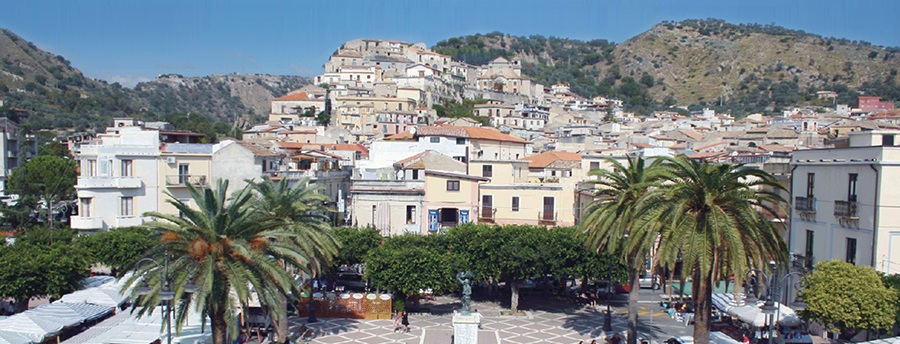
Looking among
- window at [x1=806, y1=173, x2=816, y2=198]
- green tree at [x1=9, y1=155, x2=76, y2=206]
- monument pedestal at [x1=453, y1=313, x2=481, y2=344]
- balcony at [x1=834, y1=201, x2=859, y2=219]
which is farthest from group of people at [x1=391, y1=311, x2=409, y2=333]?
green tree at [x1=9, y1=155, x2=76, y2=206]

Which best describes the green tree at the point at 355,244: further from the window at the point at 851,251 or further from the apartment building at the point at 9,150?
the apartment building at the point at 9,150

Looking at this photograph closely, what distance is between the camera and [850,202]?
27109mm

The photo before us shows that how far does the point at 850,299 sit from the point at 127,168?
36.6 m

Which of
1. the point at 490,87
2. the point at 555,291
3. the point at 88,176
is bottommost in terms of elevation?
the point at 555,291

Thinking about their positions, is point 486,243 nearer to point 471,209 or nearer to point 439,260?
point 439,260

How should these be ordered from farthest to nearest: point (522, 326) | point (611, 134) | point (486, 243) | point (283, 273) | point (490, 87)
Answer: point (490, 87)
point (611, 134)
point (486, 243)
point (522, 326)
point (283, 273)

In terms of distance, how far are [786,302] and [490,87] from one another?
404ft

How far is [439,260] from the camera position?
3228 cm

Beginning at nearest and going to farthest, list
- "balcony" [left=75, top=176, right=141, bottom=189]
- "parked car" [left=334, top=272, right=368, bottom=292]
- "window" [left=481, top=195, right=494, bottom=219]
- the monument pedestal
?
the monument pedestal → "parked car" [left=334, top=272, right=368, bottom=292] → "balcony" [left=75, top=176, right=141, bottom=189] → "window" [left=481, top=195, right=494, bottom=219]

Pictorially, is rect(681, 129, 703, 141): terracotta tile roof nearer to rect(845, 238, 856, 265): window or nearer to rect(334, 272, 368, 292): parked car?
rect(334, 272, 368, 292): parked car

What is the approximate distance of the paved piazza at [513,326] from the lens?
2881 cm

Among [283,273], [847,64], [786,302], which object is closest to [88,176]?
[283,273]

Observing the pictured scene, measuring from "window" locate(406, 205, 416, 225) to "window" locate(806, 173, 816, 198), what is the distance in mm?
21252

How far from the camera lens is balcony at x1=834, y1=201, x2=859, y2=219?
2698 centimetres
